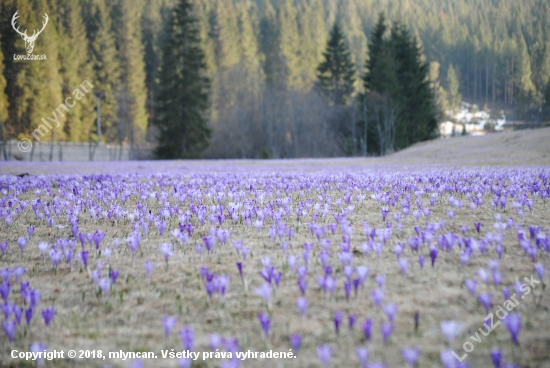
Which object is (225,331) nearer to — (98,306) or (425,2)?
(98,306)

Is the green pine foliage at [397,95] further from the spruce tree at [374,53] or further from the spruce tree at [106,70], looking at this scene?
the spruce tree at [106,70]

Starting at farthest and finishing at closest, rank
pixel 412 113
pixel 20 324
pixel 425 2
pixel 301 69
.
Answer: pixel 425 2 < pixel 301 69 < pixel 412 113 < pixel 20 324

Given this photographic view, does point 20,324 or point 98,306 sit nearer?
point 20,324

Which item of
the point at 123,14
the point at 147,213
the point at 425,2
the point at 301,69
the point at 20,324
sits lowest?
the point at 20,324

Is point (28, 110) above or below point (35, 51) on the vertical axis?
below

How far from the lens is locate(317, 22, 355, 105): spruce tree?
51.3m

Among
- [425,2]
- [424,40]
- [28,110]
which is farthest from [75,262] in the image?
[425,2]

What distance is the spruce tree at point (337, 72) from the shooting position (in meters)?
51.3

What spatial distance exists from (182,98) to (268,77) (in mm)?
26142

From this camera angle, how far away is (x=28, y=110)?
38.1 meters

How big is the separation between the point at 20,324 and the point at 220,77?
167 feet

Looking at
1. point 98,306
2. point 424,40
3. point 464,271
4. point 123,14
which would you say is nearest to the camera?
point 98,306

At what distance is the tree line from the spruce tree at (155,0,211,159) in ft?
2.27

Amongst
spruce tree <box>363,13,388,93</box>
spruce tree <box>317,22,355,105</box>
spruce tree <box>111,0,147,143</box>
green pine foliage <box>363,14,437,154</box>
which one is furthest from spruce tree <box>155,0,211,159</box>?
spruce tree <box>317,22,355,105</box>
